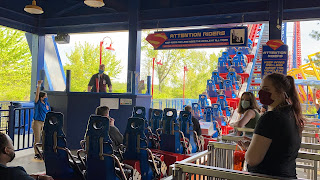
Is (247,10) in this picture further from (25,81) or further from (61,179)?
(25,81)

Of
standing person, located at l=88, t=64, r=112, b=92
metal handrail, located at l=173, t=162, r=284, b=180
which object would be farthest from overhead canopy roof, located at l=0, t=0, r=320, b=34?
metal handrail, located at l=173, t=162, r=284, b=180

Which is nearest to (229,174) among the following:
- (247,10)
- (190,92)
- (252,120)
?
(252,120)

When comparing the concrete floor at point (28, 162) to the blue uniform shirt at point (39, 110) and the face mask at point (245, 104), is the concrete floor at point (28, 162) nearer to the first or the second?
the blue uniform shirt at point (39, 110)

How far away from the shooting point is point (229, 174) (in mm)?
1657

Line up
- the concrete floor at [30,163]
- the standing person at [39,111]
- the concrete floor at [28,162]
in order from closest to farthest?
the concrete floor at [30,163] < the concrete floor at [28,162] < the standing person at [39,111]

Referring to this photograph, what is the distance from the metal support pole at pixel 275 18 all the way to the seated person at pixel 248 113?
4435mm

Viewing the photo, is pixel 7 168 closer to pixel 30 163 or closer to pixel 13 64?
pixel 30 163

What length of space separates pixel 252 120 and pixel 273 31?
473 cm

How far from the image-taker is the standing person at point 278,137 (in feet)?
5.77

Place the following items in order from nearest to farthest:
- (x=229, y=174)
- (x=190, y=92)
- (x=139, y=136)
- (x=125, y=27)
Answer: (x=229, y=174)
(x=139, y=136)
(x=125, y=27)
(x=190, y=92)

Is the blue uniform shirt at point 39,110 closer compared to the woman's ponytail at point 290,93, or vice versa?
the woman's ponytail at point 290,93

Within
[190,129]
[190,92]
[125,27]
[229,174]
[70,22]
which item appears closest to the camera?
[229,174]

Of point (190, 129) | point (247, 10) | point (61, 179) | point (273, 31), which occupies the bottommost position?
point (61, 179)

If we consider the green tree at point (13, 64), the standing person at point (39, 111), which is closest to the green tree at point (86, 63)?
the green tree at point (13, 64)
